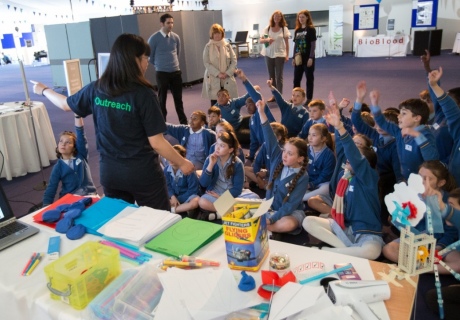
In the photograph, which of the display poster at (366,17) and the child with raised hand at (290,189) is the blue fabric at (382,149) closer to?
the child with raised hand at (290,189)

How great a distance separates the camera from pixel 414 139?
9.07ft

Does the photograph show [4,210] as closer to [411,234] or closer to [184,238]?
[184,238]

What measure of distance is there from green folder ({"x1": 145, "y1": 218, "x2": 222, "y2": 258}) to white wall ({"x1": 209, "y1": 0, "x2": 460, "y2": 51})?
13.7 meters

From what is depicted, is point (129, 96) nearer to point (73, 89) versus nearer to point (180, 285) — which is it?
point (180, 285)

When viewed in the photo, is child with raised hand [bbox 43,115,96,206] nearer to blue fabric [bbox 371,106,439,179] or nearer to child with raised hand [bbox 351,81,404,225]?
child with raised hand [bbox 351,81,404,225]

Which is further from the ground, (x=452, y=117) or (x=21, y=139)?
(x=452, y=117)

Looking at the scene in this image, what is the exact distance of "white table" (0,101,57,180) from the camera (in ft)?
13.5

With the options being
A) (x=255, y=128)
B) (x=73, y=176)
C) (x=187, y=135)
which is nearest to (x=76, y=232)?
(x=73, y=176)

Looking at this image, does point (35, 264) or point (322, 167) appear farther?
point (322, 167)

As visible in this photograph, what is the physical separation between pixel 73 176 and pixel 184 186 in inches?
34.1

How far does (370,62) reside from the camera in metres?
11.4

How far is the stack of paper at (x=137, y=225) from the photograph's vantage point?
1.59 meters

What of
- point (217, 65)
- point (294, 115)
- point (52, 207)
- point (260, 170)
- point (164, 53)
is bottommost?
point (260, 170)

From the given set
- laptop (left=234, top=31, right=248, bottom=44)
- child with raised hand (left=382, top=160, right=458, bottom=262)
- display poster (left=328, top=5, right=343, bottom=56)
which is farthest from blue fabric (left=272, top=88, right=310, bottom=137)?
laptop (left=234, top=31, right=248, bottom=44)
